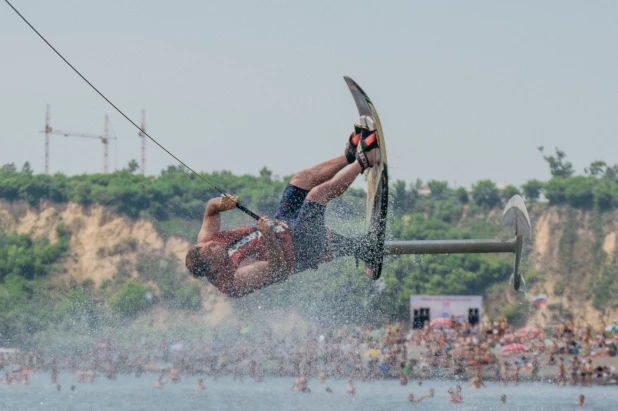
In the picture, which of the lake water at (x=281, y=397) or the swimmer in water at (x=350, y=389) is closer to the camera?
the lake water at (x=281, y=397)

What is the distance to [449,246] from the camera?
15922 millimetres

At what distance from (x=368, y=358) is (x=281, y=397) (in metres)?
5.24

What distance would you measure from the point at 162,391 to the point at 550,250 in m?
36.4

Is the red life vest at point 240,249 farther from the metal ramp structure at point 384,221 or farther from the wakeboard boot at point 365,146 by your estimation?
the wakeboard boot at point 365,146

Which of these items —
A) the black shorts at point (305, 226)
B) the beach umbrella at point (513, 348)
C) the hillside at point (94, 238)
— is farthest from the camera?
the hillside at point (94, 238)

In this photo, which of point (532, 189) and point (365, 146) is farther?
point (532, 189)

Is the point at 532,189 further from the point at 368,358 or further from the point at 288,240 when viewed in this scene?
the point at 288,240

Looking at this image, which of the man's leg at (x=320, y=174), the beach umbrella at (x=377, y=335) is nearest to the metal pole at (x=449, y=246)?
the man's leg at (x=320, y=174)

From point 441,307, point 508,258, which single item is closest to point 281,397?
point 441,307

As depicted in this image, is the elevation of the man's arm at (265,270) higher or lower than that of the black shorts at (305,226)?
lower

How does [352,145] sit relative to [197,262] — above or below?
above

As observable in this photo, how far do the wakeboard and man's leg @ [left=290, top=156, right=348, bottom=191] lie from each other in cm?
42

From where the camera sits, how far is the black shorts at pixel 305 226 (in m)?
16.3

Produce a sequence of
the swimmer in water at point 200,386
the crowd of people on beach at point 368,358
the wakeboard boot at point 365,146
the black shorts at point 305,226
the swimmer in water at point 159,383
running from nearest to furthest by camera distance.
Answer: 1. the wakeboard boot at point 365,146
2. the black shorts at point 305,226
3. the crowd of people on beach at point 368,358
4. the swimmer in water at point 200,386
5. the swimmer in water at point 159,383
